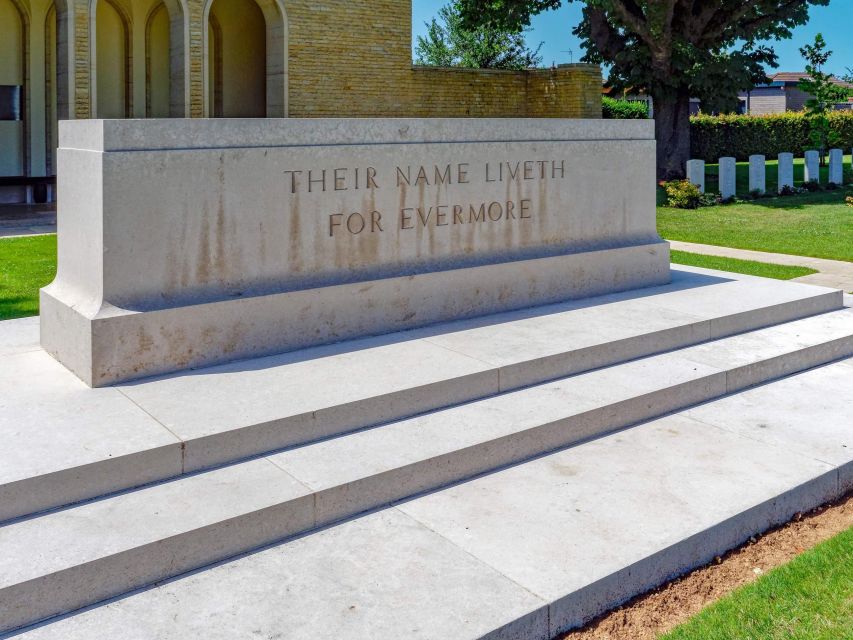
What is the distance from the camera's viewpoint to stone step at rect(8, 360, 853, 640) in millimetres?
3740

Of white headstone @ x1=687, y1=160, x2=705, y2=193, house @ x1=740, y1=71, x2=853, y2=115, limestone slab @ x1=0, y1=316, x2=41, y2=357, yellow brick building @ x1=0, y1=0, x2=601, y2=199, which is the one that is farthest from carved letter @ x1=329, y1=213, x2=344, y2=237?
house @ x1=740, y1=71, x2=853, y2=115

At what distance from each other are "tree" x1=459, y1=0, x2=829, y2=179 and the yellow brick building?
14.1 feet

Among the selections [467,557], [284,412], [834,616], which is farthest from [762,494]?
[284,412]

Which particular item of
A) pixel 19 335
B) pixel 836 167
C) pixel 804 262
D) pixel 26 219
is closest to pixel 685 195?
pixel 836 167

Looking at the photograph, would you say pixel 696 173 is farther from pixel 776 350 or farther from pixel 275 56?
pixel 776 350

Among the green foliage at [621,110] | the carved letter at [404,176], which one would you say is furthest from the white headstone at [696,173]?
the carved letter at [404,176]

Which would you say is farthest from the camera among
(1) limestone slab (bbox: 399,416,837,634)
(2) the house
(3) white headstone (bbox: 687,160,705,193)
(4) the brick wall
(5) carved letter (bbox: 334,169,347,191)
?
(2) the house

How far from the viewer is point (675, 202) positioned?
2073 centimetres

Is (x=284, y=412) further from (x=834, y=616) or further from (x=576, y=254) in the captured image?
(x=576, y=254)

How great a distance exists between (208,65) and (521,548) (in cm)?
1727

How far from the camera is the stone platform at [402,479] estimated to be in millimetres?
3852

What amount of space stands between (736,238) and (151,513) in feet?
42.9

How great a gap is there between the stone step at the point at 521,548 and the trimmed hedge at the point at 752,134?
1234 inches

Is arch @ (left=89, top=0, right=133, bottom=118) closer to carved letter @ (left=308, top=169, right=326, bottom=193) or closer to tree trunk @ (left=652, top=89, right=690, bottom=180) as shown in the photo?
tree trunk @ (left=652, top=89, right=690, bottom=180)
